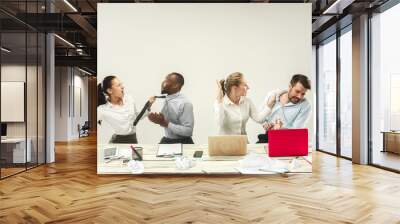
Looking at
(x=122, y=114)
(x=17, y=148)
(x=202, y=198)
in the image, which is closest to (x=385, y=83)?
(x=202, y=198)

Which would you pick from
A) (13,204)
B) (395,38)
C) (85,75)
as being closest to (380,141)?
(395,38)

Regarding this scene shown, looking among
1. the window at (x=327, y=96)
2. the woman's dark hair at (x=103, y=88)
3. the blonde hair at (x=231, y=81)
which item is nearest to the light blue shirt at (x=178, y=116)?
the blonde hair at (x=231, y=81)

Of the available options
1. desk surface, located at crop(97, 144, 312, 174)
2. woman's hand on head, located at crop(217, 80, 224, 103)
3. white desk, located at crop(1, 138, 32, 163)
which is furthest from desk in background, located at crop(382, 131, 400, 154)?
white desk, located at crop(1, 138, 32, 163)

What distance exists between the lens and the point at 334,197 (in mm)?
4848

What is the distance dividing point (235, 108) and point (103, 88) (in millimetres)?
2403

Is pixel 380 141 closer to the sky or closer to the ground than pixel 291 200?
closer to the sky

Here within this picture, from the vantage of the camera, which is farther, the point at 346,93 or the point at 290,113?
the point at 346,93

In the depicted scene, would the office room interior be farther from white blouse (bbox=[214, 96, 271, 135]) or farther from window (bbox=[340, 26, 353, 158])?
window (bbox=[340, 26, 353, 158])

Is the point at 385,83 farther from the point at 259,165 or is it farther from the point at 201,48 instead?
the point at 201,48

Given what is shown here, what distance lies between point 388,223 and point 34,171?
6184 mm

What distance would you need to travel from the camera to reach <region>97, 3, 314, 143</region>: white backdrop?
6.57 metres

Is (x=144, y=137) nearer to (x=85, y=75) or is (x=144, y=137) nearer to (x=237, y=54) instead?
(x=237, y=54)

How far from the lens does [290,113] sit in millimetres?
6680

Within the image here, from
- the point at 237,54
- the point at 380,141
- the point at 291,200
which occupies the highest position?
the point at 237,54
